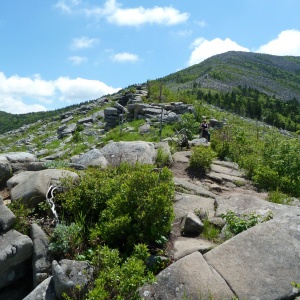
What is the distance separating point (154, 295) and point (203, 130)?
14.5 m

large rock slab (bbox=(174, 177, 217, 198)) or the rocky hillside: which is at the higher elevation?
the rocky hillside

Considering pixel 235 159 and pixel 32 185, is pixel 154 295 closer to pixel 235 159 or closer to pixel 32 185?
pixel 32 185

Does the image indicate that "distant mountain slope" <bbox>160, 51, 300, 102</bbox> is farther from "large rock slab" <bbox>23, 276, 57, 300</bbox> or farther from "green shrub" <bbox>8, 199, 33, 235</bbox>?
"large rock slab" <bbox>23, 276, 57, 300</bbox>

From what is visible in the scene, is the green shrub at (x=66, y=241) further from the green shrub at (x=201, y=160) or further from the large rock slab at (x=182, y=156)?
the large rock slab at (x=182, y=156)

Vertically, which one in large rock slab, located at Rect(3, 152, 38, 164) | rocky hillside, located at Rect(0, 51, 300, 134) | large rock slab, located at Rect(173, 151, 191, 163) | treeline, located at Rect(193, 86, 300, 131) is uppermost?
rocky hillside, located at Rect(0, 51, 300, 134)

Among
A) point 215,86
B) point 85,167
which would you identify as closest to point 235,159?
point 85,167

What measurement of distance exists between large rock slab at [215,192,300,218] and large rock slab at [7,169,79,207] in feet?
11.0

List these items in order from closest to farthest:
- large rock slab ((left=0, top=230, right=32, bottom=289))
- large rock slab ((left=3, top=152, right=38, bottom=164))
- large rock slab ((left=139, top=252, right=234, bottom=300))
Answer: large rock slab ((left=139, top=252, right=234, bottom=300)) < large rock slab ((left=0, top=230, right=32, bottom=289)) < large rock slab ((left=3, top=152, right=38, bottom=164))


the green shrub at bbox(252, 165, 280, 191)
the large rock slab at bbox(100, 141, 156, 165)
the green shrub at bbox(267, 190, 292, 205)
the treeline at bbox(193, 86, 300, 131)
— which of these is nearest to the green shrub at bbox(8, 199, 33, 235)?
the large rock slab at bbox(100, 141, 156, 165)

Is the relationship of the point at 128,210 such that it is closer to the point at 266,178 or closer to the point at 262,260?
the point at 262,260

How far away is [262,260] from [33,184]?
14.9 ft

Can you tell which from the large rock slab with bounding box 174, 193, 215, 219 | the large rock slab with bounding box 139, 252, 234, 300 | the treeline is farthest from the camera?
the treeline

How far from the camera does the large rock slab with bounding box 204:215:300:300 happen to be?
16.2 feet

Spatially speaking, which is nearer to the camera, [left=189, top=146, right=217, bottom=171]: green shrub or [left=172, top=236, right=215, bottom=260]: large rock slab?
[left=172, top=236, right=215, bottom=260]: large rock slab
